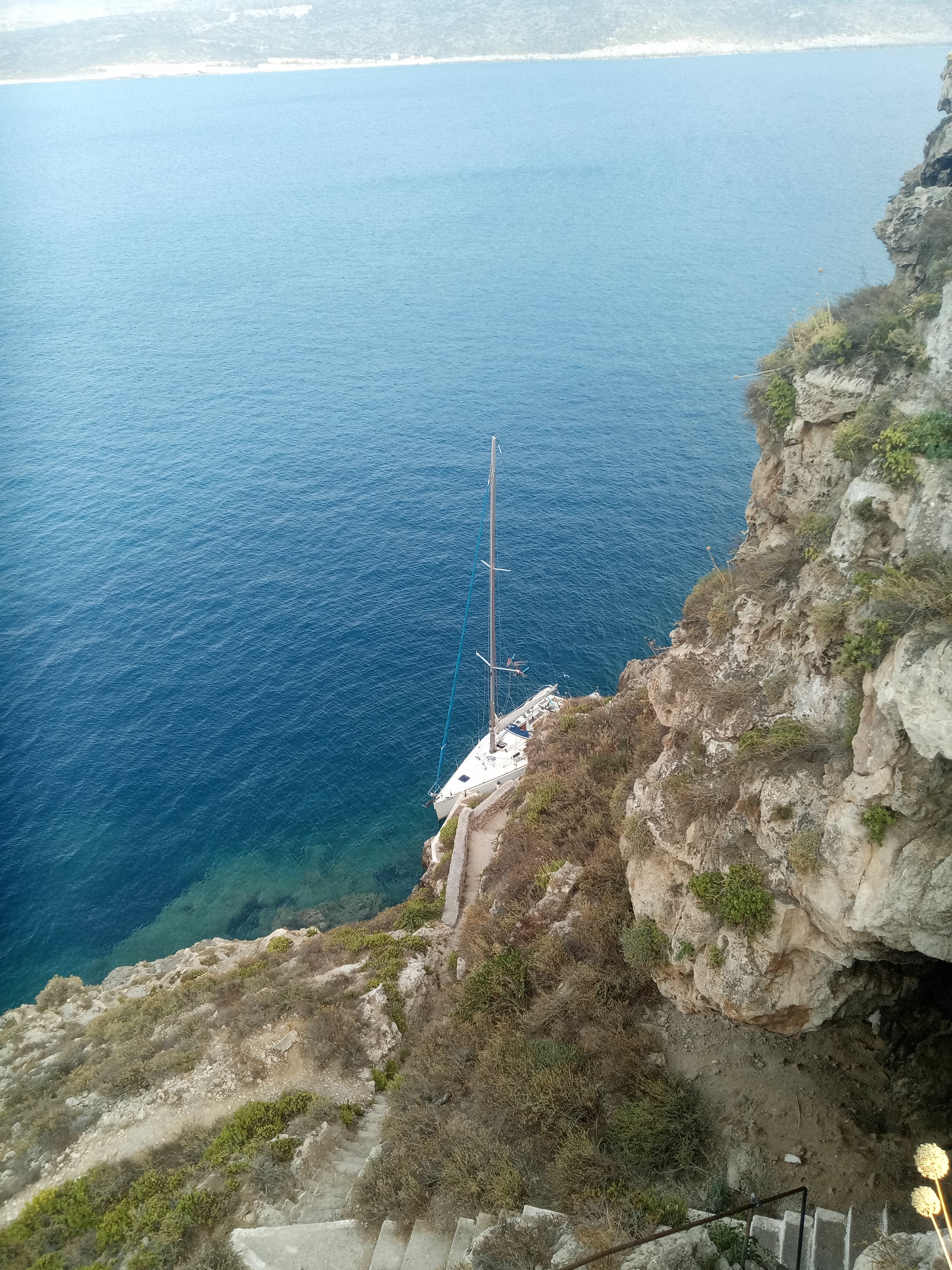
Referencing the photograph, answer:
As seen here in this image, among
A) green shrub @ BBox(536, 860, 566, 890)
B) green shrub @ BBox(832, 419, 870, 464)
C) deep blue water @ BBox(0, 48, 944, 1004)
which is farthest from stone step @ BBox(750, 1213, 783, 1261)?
deep blue water @ BBox(0, 48, 944, 1004)

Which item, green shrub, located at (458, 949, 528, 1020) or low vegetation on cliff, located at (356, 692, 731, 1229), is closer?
low vegetation on cliff, located at (356, 692, 731, 1229)

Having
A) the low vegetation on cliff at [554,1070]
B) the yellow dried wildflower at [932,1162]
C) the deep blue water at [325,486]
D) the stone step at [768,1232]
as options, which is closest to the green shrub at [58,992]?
the deep blue water at [325,486]

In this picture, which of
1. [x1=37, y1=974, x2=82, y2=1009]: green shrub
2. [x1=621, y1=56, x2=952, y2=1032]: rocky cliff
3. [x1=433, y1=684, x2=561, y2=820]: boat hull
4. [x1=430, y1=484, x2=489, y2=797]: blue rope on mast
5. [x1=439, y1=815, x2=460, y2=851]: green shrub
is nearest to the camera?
[x1=621, y1=56, x2=952, y2=1032]: rocky cliff

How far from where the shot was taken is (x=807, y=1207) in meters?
13.6

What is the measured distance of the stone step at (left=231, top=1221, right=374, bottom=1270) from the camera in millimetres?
14719

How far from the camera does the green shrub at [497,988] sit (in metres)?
19.6

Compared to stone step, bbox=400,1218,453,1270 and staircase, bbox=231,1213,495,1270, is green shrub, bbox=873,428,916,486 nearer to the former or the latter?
staircase, bbox=231,1213,495,1270

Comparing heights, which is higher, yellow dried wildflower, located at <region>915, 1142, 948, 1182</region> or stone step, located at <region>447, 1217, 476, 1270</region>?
yellow dried wildflower, located at <region>915, 1142, 948, 1182</region>

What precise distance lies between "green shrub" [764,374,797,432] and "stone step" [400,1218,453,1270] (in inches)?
719

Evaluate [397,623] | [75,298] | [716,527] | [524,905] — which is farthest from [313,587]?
[75,298]

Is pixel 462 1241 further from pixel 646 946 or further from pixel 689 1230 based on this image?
pixel 646 946

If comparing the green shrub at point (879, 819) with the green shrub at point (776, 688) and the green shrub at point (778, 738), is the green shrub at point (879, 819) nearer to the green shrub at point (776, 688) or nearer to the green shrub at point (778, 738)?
the green shrub at point (778, 738)

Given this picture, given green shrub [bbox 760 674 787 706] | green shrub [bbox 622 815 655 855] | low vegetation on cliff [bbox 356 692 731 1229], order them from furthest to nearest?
1. green shrub [bbox 622 815 655 855]
2. green shrub [bbox 760 674 787 706]
3. low vegetation on cliff [bbox 356 692 731 1229]

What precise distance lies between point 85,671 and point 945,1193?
4773cm
